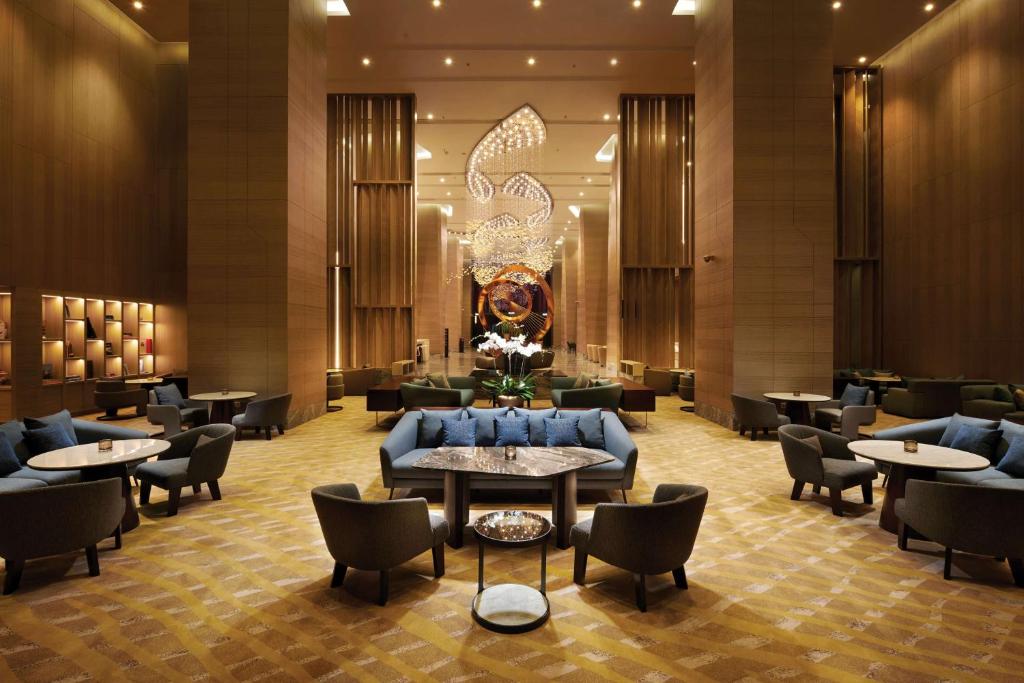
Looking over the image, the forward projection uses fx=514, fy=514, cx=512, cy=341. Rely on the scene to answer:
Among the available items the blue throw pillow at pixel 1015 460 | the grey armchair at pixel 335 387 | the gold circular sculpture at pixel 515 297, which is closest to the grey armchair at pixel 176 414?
the grey armchair at pixel 335 387

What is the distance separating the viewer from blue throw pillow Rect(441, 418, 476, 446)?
16.4ft

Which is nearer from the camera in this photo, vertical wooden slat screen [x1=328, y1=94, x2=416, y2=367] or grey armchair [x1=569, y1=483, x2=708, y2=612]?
grey armchair [x1=569, y1=483, x2=708, y2=612]

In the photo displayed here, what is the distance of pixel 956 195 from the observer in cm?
983

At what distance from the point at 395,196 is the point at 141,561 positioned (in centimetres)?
1065

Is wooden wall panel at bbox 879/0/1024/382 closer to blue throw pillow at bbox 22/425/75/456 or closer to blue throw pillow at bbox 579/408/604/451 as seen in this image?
blue throw pillow at bbox 579/408/604/451

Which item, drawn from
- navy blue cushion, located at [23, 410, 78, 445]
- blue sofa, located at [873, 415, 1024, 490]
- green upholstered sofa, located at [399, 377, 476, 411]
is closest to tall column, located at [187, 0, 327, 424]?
green upholstered sofa, located at [399, 377, 476, 411]

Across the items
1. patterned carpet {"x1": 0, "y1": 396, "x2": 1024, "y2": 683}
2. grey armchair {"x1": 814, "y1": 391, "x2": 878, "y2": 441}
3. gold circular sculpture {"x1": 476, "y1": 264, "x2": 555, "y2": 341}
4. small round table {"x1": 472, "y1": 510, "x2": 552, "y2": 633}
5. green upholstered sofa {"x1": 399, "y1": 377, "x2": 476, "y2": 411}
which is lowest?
patterned carpet {"x1": 0, "y1": 396, "x2": 1024, "y2": 683}

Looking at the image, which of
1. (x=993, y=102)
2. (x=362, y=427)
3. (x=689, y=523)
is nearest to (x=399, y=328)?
(x=362, y=427)

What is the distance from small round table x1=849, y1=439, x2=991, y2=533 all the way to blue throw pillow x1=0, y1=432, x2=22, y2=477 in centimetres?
681

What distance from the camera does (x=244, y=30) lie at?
7.99 m

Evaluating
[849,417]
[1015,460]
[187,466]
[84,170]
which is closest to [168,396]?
[187,466]

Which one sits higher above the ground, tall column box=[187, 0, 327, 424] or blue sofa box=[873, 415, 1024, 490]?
tall column box=[187, 0, 327, 424]

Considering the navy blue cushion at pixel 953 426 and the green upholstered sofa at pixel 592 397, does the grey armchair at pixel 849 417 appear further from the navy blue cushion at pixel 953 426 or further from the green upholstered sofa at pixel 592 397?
the green upholstered sofa at pixel 592 397

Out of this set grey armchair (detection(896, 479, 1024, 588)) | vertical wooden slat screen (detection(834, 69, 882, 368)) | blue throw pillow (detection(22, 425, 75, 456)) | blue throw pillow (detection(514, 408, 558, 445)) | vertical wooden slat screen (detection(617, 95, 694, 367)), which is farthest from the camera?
vertical wooden slat screen (detection(617, 95, 694, 367))
